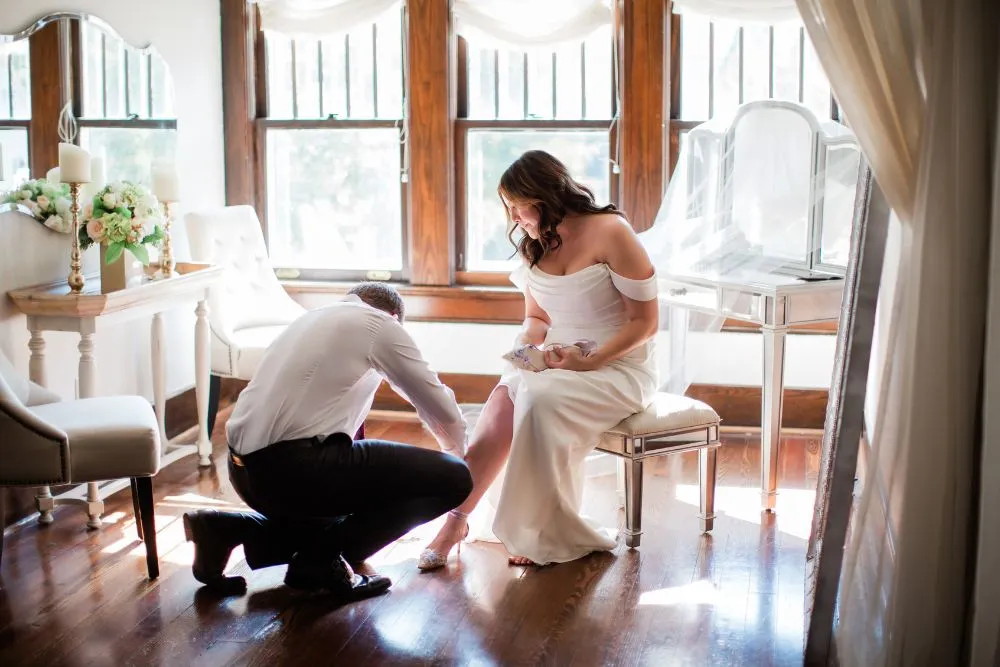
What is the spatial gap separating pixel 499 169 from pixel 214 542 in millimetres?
2851

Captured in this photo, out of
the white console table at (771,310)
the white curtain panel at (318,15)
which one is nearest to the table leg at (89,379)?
the white console table at (771,310)

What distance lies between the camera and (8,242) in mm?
4043

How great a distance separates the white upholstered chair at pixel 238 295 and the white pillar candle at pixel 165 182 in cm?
43

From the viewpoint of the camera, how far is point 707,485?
3.89 meters

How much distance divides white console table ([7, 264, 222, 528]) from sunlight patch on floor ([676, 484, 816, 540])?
1999 mm

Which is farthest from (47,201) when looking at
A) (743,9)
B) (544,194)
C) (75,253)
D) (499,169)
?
(743,9)

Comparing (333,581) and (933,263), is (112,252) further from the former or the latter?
(933,263)

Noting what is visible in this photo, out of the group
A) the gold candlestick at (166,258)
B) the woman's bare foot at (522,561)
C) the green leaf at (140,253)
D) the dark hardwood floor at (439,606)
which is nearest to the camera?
the dark hardwood floor at (439,606)

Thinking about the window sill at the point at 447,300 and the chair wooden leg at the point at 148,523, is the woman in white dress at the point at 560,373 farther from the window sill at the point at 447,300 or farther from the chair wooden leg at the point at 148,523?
the window sill at the point at 447,300

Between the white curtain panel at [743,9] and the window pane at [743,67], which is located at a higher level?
the white curtain panel at [743,9]

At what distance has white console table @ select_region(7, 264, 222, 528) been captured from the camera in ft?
13.0

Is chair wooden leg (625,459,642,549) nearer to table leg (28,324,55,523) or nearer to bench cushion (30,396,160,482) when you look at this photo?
bench cushion (30,396,160,482)

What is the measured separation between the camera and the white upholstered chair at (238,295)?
4961 millimetres

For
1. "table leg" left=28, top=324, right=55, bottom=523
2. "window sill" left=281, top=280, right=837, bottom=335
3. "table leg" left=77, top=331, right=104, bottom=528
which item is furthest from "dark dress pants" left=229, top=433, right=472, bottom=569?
"window sill" left=281, top=280, right=837, bottom=335
